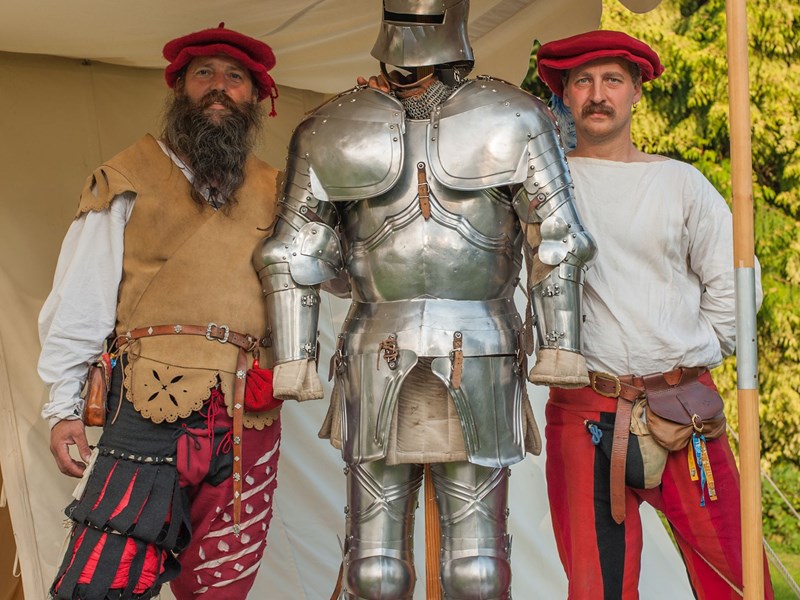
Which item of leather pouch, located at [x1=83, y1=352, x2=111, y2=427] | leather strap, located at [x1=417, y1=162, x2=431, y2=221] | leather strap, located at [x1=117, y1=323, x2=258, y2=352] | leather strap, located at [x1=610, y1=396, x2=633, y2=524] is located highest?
leather strap, located at [x1=417, y1=162, x2=431, y2=221]

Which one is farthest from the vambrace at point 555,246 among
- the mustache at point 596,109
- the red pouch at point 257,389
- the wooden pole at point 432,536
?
the red pouch at point 257,389

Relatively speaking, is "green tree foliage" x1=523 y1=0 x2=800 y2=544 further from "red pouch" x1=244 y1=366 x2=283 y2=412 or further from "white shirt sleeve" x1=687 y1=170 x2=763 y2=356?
"red pouch" x1=244 y1=366 x2=283 y2=412

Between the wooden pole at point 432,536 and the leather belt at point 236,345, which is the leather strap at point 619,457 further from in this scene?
the leather belt at point 236,345

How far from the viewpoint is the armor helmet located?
294cm

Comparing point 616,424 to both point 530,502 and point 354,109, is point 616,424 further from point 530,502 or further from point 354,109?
point 530,502

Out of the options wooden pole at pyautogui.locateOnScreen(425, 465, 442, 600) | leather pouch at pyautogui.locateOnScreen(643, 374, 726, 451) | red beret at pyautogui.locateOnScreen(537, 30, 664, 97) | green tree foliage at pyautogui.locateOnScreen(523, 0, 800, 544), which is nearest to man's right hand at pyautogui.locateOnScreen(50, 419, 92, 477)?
wooden pole at pyautogui.locateOnScreen(425, 465, 442, 600)

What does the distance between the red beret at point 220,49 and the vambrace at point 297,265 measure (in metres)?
0.44

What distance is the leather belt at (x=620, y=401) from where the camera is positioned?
Answer: 116 inches

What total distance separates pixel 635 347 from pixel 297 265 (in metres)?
0.90

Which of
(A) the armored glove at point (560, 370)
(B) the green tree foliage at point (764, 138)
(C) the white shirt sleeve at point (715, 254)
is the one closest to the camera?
(A) the armored glove at point (560, 370)

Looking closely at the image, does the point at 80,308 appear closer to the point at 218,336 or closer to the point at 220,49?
the point at 218,336

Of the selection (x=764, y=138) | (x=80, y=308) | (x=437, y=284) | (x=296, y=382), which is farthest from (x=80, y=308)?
(x=764, y=138)

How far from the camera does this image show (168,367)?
2.97 meters

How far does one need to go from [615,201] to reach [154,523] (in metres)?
1.46
